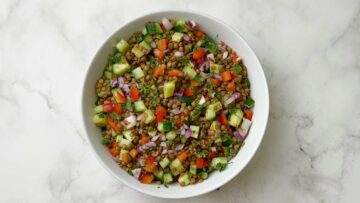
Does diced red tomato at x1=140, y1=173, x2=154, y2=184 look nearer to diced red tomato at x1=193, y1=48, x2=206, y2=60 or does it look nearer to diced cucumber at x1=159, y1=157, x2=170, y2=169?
diced cucumber at x1=159, y1=157, x2=170, y2=169

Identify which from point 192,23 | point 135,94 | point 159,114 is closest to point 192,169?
point 159,114

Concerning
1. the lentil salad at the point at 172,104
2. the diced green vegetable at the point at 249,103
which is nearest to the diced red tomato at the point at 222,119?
the lentil salad at the point at 172,104

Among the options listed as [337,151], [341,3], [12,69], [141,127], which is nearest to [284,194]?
[337,151]

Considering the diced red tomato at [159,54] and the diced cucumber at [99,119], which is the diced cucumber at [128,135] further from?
the diced red tomato at [159,54]

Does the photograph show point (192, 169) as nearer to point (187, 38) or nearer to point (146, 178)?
point (146, 178)

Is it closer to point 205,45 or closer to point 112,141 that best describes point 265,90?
point 205,45
